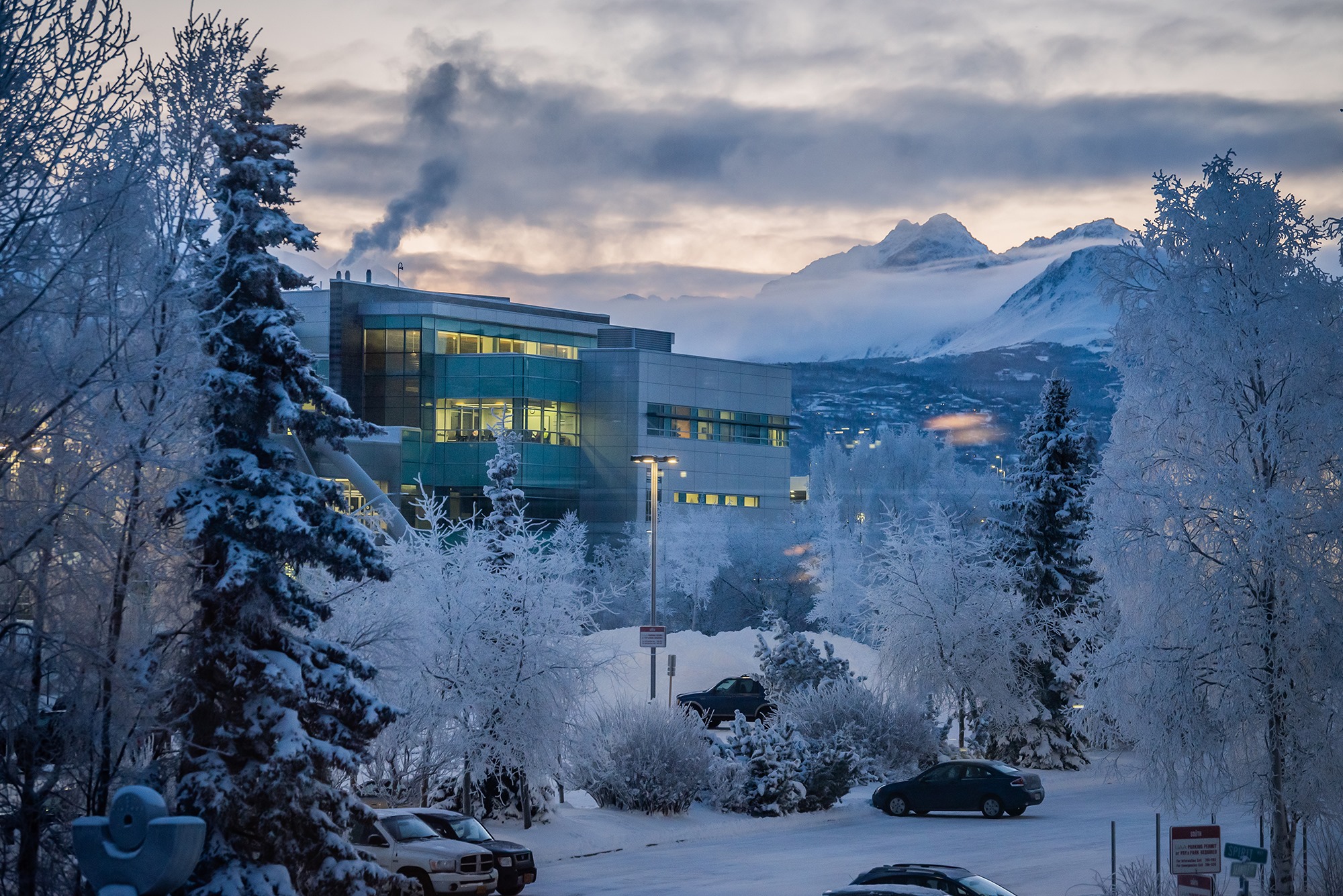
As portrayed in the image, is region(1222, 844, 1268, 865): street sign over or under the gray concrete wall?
under

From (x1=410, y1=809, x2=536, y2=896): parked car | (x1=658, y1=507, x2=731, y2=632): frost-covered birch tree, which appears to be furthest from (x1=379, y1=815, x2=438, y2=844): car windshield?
(x1=658, y1=507, x2=731, y2=632): frost-covered birch tree

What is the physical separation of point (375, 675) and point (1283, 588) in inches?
464

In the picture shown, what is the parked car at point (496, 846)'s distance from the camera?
2009cm

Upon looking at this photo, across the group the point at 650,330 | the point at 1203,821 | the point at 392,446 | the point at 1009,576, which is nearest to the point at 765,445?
the point at 650,330

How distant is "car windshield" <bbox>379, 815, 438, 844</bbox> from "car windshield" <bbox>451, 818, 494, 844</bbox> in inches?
20.3

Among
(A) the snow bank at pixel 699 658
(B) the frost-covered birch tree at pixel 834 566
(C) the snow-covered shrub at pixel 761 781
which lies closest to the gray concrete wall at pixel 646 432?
(B) the frost-covered birch tree at pixel 834 566

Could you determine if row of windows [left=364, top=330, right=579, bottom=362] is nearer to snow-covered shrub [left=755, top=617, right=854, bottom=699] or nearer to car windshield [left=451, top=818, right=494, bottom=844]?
snow-covered shrub [left=755, top=617, right=854, bottom=699]

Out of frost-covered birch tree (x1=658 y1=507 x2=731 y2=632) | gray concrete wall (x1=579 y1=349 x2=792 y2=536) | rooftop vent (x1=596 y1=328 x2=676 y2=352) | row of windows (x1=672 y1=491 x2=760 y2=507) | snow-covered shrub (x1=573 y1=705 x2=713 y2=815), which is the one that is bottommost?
snow-covered shrub (x1=573 y1=705 x2=713 y2=815)

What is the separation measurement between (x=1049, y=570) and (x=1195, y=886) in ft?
90.6

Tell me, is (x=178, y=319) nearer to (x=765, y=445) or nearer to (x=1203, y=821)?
(x=1203, y=821)

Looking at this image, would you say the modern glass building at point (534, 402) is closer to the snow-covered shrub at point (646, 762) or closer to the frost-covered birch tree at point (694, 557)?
the frost-covered birch tree at point (694, 557)

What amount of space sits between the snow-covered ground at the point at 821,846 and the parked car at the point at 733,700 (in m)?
10.0

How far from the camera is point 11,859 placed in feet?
52.1

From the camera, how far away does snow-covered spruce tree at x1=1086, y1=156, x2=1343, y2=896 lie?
17.7m
